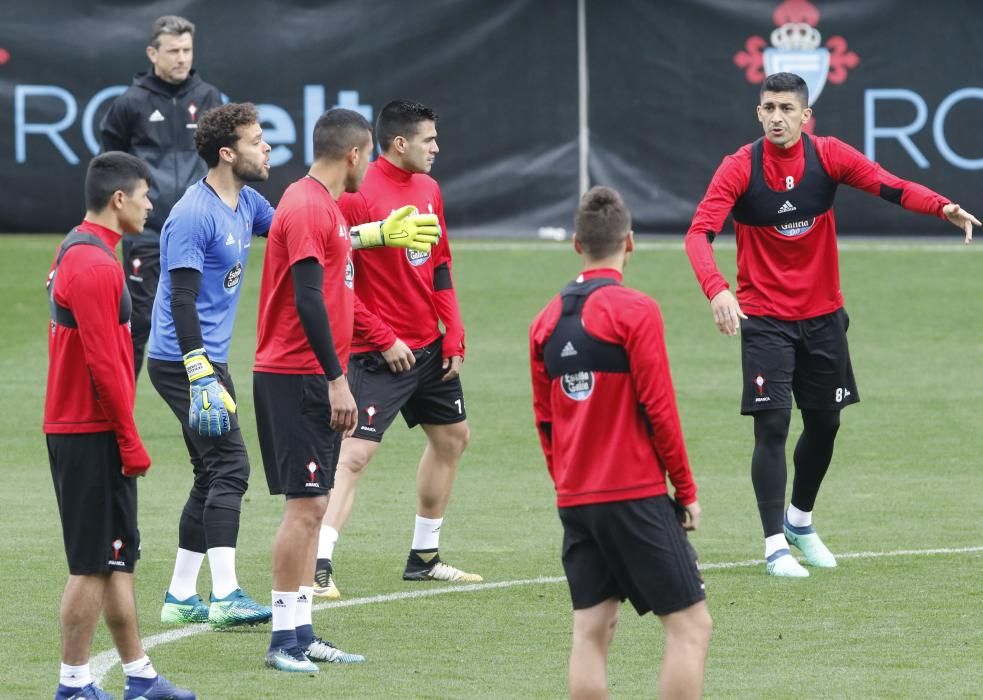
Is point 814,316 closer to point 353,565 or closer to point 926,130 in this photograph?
point 353,565

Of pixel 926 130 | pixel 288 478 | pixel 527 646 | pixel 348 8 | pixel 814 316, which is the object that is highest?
pixel 348 8

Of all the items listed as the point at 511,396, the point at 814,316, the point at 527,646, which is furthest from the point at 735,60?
the point at 527,646

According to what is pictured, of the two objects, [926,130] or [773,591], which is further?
[926,130]

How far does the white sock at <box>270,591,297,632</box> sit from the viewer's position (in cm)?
697

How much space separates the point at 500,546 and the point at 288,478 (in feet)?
Answer: 8.21

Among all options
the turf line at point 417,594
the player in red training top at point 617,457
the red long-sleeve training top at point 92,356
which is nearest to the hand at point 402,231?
the turf line at point 417,594

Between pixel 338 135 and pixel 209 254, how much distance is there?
834 millimetres

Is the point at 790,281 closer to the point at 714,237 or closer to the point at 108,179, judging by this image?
the point at 714,237

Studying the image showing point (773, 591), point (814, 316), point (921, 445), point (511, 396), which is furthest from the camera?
point (511, 396)

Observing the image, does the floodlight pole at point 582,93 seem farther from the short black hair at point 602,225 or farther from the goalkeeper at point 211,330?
the short black hair at point 602,225

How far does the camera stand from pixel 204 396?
716 cm

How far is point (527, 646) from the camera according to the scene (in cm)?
732

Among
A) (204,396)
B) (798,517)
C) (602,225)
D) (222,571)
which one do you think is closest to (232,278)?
(204,396)

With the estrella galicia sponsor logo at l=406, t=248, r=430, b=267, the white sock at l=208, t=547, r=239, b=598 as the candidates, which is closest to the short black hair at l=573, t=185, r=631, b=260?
the white sock at l=208, t=547, r=239, b=598
